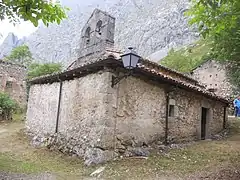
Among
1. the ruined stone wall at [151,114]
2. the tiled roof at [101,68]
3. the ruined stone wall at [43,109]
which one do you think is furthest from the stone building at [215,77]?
the ruined stone wall at [43,109]

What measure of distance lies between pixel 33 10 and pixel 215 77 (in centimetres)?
2085

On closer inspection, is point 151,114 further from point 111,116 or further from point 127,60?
point 127,60

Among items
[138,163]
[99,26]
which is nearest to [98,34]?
[99,26]

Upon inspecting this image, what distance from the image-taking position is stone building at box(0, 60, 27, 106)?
20631mm

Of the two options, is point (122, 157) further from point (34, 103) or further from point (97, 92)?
point (34, 103)

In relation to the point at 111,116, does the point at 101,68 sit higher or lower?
higher

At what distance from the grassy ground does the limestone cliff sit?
47004mm

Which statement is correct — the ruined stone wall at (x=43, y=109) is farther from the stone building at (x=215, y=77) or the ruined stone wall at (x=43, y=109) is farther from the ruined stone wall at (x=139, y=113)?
the stone building at (x=215, y=77)

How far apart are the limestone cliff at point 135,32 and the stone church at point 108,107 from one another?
44639mm

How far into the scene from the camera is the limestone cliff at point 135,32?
6850cm

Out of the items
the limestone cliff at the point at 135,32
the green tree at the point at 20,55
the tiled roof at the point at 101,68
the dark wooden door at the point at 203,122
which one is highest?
the limestone cliff at the point at 135,32

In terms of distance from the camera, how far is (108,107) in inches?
325

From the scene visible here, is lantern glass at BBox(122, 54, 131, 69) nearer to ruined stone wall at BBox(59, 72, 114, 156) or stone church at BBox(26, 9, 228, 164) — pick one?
stone church at BBox(26, 9, 228, 164)

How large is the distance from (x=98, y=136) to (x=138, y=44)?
208 ft
